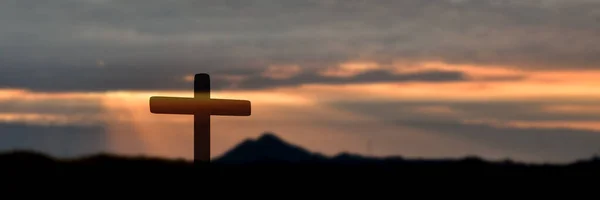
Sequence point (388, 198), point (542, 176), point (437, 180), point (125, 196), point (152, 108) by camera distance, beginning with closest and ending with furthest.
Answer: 1. point (125, 196)
2. point (388, 198)
3. point (437, 180)
4. point (542, 176)
5. point (152, 108)

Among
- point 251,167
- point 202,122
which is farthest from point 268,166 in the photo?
point 202,122

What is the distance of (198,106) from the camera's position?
15.3m

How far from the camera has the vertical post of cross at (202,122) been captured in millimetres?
15023

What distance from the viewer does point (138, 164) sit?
11844mm

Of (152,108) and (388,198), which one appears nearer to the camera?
(388,198)

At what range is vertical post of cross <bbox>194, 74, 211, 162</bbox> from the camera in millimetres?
15023

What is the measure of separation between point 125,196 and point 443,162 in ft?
17.3

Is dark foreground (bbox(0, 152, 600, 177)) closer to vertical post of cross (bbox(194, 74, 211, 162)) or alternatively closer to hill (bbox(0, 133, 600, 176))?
hill (bbox(0, 133, 600, 176))

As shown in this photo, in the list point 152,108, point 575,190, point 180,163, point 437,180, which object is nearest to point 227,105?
point 152,108

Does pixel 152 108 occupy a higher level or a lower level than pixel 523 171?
higher

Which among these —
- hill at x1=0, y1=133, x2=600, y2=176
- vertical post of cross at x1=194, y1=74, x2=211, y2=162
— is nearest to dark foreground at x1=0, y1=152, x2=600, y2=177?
hill at x1=0, y1=133, x2=600, y2=176

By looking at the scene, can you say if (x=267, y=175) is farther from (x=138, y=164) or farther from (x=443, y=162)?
(x=443, y=162)

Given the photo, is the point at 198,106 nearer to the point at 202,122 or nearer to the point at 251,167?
the point at 202,122

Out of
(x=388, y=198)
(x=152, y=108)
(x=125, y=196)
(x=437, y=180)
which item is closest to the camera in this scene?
(x=125, y=196)
